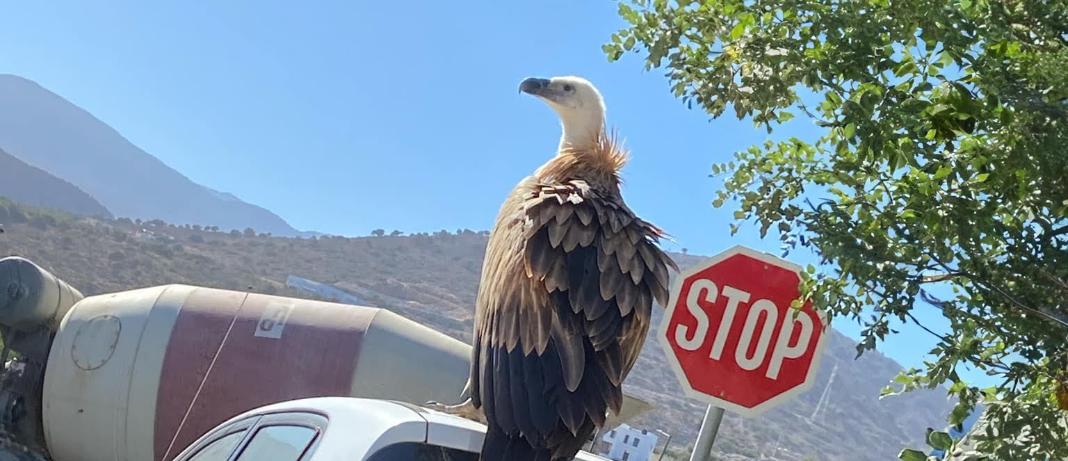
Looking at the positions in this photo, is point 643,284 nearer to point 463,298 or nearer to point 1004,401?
point 1004,401

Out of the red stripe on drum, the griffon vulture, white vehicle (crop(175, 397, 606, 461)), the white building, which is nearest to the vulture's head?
the griffon vulture

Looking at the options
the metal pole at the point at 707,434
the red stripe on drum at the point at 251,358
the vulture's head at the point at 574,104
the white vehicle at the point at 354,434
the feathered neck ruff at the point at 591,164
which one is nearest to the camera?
the white vehicle at the point at 354,434

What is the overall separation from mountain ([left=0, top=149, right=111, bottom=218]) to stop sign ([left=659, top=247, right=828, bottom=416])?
131 metres

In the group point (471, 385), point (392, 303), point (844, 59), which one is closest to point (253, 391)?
point (471, 385)

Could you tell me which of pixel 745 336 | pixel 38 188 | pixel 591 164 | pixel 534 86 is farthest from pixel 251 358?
pixel 38 188

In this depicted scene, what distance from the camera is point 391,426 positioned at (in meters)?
3.05

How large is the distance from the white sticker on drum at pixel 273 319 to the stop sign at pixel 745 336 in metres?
8.68

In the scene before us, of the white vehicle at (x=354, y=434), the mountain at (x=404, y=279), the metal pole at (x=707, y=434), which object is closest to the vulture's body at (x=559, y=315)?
the white vehicle at (x=354, y=434)

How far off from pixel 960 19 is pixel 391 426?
2.10 m

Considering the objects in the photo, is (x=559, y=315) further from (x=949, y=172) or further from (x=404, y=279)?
(x=404, y=279)

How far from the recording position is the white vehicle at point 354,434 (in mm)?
3047

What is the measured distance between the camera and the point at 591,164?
578 cm

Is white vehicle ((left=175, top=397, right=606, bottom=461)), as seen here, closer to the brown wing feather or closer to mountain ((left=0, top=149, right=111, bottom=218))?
the brown wing feather

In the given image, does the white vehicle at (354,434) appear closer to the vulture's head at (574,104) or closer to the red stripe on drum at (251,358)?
the vulture's head at (574,104)
